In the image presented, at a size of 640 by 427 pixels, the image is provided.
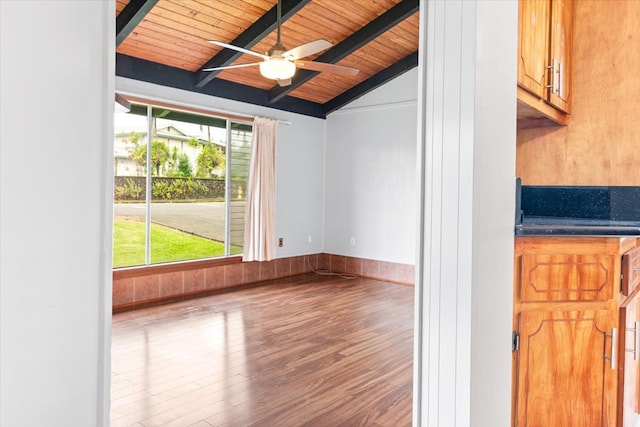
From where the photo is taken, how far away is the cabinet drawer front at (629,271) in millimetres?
1735

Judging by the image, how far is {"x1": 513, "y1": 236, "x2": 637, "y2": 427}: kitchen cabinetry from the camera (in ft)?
5.46

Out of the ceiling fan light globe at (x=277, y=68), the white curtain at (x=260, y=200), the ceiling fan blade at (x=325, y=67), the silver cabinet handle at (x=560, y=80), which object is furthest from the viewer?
the white curtain at (x=260, y=200)

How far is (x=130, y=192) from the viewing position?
459cm

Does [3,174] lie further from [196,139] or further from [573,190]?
[196,139]

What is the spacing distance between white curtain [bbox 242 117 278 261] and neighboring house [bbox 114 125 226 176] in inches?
16.5

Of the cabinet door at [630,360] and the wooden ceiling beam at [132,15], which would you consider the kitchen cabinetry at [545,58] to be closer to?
the cabinet door at [630,360]

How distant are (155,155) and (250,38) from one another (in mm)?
1605

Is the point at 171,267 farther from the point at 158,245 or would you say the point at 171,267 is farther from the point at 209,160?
the point at 209,160

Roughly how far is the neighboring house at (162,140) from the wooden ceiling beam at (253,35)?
59cm

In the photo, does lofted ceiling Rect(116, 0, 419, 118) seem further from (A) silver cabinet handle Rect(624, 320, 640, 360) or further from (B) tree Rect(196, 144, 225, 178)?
(A) silver cabinet handle Rect(624, 320, 640, 360)

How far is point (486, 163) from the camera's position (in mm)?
1097

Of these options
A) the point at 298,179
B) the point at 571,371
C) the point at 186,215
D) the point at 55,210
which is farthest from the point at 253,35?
the point at 55,210

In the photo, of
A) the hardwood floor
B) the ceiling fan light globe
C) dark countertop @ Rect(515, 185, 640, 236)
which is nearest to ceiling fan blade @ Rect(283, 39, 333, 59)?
the ceiling fan light globe

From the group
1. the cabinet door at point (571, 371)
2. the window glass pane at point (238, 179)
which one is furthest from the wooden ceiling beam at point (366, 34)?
the cabinet door at point (571, 371)
